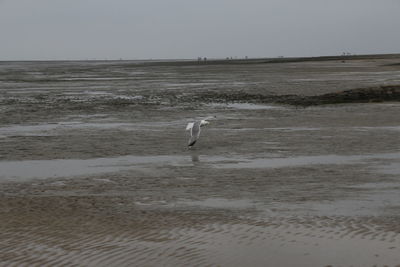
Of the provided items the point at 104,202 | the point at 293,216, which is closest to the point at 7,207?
the point at 104,202

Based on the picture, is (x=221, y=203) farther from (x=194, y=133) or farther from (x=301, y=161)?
(x=194, y=133)

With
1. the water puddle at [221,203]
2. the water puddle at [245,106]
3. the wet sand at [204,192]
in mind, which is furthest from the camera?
the water puddle at [245,106]

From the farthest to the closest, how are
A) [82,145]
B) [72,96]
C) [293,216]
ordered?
[72,96]
[82,145]
[293,216]

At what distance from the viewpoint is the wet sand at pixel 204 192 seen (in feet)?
26.6

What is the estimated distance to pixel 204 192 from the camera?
1183 cm

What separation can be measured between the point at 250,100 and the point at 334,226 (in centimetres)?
2384

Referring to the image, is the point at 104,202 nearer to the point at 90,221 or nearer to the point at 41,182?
the point at 90,221

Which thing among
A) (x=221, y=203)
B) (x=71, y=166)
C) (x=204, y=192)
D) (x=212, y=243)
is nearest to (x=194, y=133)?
(x=71, y=166)

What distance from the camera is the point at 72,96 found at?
123 ft

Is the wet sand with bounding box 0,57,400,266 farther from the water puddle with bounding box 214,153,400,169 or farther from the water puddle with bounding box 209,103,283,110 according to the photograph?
the water puddle with bounding box 209,103,283,110

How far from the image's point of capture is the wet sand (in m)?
8.12

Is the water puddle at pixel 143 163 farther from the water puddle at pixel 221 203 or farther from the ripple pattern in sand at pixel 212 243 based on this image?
the ripple pattern in sand at pixel 212 243

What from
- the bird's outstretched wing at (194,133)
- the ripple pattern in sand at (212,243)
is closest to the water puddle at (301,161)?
the bird's outstretched wing at (194,133)

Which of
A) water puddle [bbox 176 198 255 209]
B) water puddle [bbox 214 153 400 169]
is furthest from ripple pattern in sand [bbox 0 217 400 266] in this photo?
water puddle [bbox 214 153 400 169]
